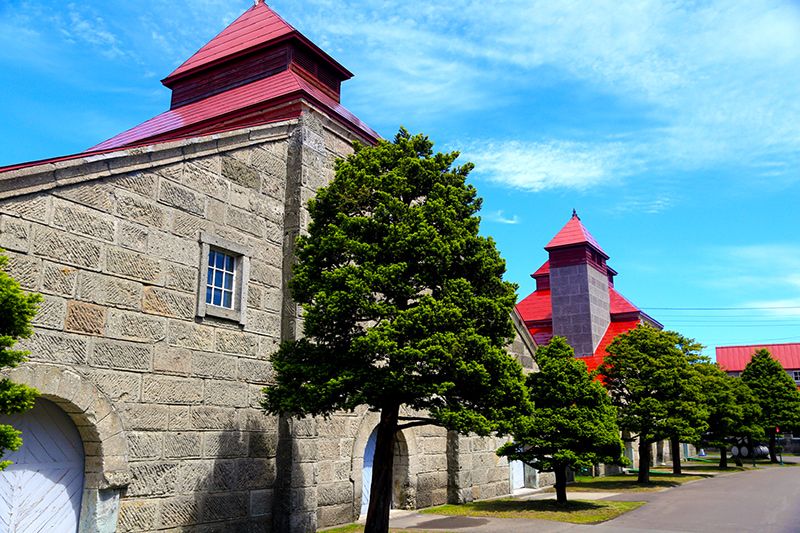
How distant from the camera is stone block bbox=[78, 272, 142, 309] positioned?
31.4ft

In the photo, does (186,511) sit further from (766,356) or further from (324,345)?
(766,356)

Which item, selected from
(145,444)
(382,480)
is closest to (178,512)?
(145,444)

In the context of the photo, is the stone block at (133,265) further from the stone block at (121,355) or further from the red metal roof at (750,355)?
the red metal roof at (750,355)

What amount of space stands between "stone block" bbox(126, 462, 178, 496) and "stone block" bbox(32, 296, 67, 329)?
8.28 ft

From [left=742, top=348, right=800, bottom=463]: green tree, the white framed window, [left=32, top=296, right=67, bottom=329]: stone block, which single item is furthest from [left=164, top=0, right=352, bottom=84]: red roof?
[left=742, top=348, right=800, bottom=463]: green tree

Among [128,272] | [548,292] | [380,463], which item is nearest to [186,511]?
[380,463]

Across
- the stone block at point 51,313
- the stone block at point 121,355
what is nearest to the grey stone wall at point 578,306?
the stone block at point 121,355

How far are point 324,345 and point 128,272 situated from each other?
343 centimetres

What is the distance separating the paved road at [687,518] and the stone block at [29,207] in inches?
371

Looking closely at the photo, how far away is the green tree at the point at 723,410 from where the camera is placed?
3378 centimetres

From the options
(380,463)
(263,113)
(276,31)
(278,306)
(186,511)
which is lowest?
(186,511)

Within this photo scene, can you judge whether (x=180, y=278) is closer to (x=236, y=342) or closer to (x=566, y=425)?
(x=236, y=342)

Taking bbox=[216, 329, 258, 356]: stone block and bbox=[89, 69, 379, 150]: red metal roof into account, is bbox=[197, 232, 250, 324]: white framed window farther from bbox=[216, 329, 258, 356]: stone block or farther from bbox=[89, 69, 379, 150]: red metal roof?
bbox=[89, 69, 379, 150]: red metal roof

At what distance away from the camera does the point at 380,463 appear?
1112cm
